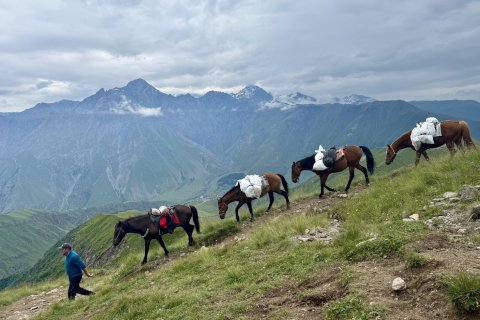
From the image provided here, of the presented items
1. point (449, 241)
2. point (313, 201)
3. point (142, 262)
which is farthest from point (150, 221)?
point (449, 241)

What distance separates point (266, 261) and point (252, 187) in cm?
1104

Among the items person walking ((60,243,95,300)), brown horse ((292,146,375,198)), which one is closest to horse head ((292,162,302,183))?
brown horse ((292,146,375,198))

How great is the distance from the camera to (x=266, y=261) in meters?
12.1

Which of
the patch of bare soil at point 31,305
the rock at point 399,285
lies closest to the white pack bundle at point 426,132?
the rock at point 399,285

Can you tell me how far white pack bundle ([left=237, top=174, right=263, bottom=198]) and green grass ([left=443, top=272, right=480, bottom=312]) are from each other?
16429 mm

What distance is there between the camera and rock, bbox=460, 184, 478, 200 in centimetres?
1308

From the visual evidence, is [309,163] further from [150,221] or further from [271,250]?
[271,250]

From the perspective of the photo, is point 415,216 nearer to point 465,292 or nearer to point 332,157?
point 465,292

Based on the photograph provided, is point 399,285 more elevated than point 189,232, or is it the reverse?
point 399,285

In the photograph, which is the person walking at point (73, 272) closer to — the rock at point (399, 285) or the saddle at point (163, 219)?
the saddle at point (163, 219)

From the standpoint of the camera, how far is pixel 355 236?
11.5 metres

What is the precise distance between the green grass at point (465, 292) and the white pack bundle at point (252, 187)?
16429 mm

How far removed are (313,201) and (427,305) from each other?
16063 mm

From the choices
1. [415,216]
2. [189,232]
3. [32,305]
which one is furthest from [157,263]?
[415,216]
